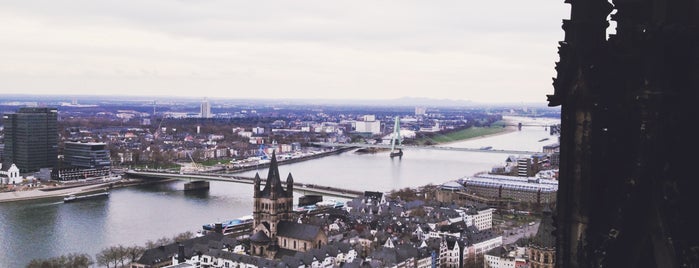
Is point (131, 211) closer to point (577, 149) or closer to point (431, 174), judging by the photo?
point (431, 174)

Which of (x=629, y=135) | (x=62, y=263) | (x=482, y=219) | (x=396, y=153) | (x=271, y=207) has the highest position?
(x=629, y=135)

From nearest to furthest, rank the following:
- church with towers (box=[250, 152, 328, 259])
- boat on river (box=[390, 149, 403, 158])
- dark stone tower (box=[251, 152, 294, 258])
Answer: church with towers (box=[250, 152, 328, 259]) → dark stone tower (box=[251, 152, 294, 258]) → boat on river (box=[390, 149, 403, 158])

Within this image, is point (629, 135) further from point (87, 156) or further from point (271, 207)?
point (87, 156)

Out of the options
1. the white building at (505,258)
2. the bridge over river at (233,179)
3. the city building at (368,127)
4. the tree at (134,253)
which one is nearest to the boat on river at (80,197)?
the bridge over river at (233,179)

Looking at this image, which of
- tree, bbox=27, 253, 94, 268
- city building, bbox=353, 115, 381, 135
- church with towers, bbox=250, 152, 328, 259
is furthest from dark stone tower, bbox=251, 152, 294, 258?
city building, bbox=353, 115, 381, 135

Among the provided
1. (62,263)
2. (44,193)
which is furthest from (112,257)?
(44,193)

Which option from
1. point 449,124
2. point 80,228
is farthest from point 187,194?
point 449,124

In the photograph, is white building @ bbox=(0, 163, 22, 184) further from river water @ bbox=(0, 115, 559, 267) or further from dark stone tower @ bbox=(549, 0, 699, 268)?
dark stone tower @ bbox=(549, 0, 699, 268)
